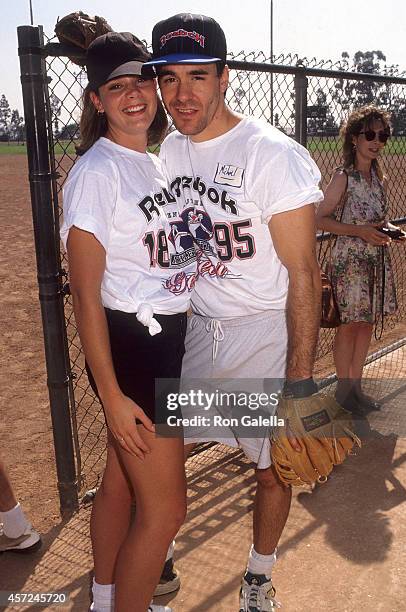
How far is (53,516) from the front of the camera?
3.59 m

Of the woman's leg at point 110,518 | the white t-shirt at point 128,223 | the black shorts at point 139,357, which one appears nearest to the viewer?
the white t-shirt at point 128,223

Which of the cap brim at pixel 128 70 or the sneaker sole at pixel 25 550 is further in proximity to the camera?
the sneaker sole at pixel 25 550

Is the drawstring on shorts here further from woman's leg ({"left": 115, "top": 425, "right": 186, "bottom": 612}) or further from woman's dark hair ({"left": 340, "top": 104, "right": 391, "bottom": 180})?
woman's dark hair ({"left": 340, "top": 104, "right": 391, "bottom": 180})

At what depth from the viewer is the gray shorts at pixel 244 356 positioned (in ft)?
8.36

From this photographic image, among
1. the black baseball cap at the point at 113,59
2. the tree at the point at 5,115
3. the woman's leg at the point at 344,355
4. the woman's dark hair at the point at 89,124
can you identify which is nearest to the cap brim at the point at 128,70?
the black baseball cap at the point at 113,59

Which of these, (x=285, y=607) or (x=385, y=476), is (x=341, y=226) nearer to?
(x=385, y=476)

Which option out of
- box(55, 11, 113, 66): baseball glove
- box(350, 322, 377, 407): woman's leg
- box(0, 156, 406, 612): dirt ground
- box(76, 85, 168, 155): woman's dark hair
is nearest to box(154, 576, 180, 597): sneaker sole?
box(0, 156, 406, 612): dirt ground

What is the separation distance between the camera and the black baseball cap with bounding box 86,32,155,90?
2.22 m

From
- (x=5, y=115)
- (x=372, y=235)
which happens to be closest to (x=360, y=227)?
(x=372, y=235)

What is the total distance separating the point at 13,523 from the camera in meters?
3.08

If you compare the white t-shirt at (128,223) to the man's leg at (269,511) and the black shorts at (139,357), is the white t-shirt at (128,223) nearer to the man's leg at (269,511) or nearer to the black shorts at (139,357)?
the black shorts at (139,357)

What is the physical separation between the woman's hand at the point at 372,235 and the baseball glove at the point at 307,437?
193 centimetres

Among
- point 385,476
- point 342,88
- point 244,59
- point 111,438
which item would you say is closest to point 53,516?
point 111,438

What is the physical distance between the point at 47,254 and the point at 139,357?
114cm
